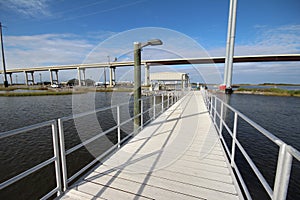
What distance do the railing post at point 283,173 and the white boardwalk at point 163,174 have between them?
0.91m

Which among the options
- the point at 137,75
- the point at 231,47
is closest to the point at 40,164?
the point at 137,75

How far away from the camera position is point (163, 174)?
86.5 inches

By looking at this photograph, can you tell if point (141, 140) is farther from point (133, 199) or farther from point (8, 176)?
point (8, 176)

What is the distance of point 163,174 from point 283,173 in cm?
151

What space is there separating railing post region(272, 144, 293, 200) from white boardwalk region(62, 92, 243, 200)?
0.91 m

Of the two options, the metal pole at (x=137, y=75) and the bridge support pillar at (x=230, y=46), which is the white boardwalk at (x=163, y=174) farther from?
the bridge support pillar at (x=230, y=46)

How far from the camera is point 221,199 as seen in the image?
1740 mm

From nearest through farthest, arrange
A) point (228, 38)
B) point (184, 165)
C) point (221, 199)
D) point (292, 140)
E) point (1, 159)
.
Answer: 1. point (221, 199)
2. point (184, 165)
3. point (1, 159)
4. point (292, 140)
5. point (228, 38)

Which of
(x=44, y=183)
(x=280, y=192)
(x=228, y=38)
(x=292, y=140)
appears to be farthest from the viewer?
(x=228, y=38)

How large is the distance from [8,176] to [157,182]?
167 inches

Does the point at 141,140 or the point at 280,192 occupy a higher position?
the point at 280,192

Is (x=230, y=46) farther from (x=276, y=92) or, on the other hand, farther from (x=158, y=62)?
(x=158, y=62)

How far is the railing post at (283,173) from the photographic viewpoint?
95 cm

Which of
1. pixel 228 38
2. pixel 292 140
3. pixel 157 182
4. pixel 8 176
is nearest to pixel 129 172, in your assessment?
pixel 157 182
